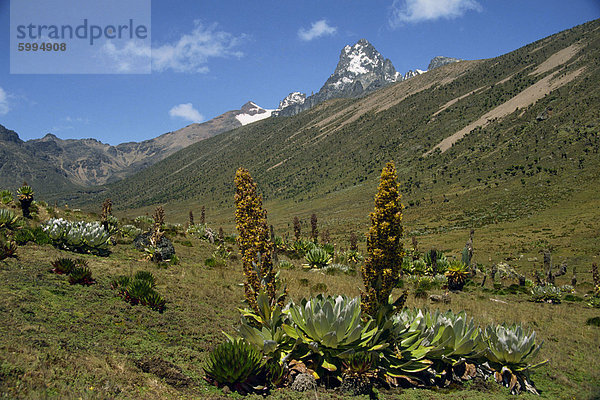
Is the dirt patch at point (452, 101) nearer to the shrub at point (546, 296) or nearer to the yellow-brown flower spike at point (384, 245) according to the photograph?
the shrub at point (546, 296)

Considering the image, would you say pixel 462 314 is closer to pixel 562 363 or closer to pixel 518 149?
pixel 562 363

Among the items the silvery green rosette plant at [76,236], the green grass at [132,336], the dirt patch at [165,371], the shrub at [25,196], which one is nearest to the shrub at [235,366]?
the green grass at [132,336]

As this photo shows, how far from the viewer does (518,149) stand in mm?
81625

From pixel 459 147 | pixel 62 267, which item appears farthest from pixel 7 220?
pixel 459 147

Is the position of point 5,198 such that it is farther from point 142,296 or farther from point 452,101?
point 452,101

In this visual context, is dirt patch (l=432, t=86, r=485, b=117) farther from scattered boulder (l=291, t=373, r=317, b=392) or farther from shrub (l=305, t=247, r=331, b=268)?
scattered boulder (l=291, t=373, r=317, b=392)

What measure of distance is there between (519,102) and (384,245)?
118 m

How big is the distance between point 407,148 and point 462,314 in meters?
118

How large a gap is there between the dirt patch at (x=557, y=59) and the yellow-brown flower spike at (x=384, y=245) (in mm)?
136643

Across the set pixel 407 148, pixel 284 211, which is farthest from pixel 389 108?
pixel 284 211

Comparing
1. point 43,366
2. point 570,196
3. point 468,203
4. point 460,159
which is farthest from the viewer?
point 460,159

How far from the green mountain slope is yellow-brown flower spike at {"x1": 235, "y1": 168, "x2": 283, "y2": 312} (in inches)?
2053

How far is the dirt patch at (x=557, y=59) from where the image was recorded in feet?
365

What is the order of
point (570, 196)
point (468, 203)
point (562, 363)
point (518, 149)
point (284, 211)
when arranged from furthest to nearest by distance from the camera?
point (284, 211) < point (518, 149) < point (468, 203) < point (570, 196) < point (562, 363)
